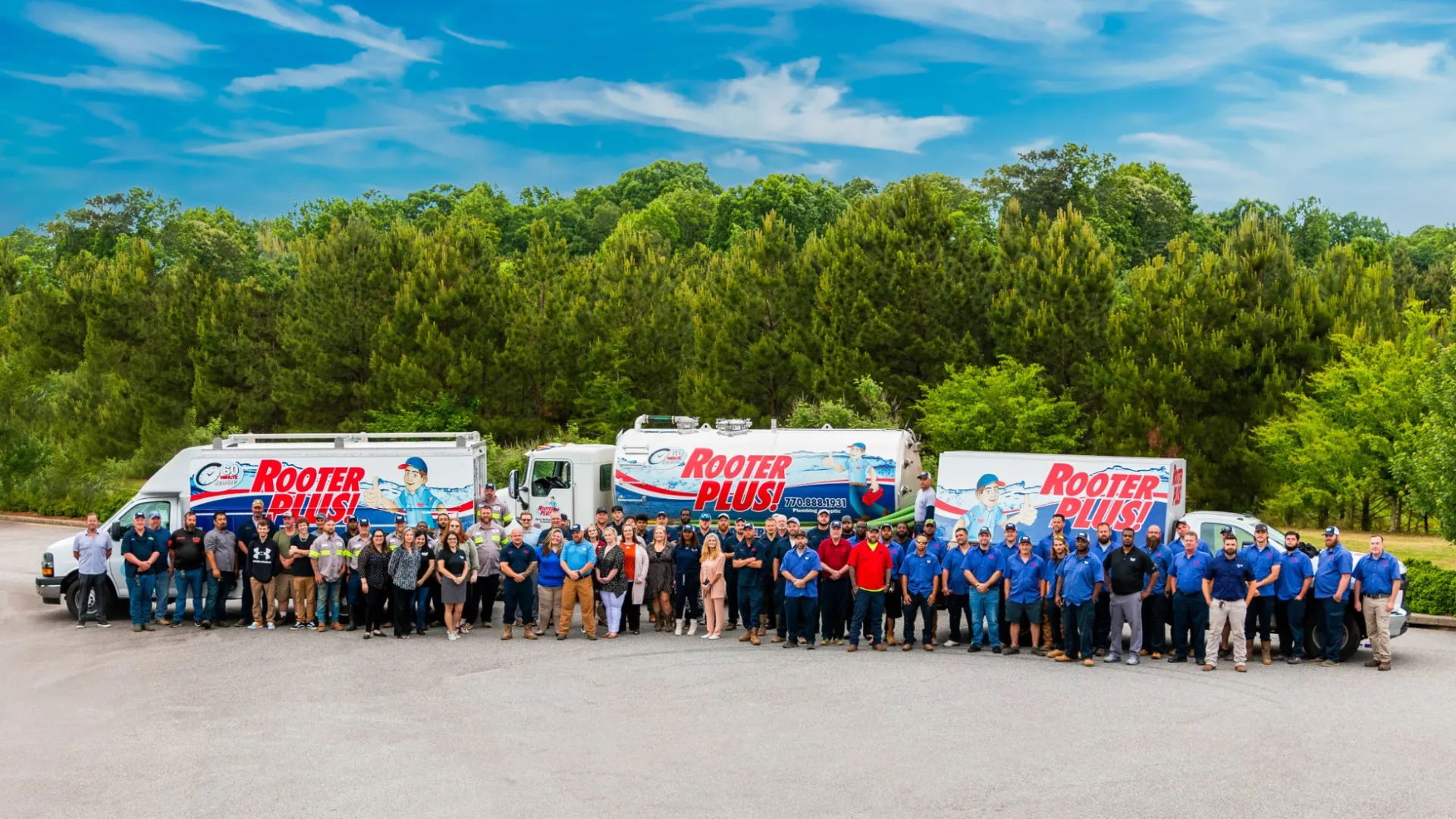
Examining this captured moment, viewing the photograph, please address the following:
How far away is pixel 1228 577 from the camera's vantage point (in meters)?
16.3

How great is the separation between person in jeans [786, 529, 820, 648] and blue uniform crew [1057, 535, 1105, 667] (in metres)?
3.30

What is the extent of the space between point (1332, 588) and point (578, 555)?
9911mm

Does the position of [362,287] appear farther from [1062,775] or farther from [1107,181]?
[1107,181]

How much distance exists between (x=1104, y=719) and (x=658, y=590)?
7.47 meters

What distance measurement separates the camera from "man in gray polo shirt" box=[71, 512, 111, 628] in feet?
63.4

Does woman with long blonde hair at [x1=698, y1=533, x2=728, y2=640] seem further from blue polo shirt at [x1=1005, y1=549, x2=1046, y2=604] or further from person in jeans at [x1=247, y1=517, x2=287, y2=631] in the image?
person in jeans at [x1=247, y1=517, x2=287, y2=631]

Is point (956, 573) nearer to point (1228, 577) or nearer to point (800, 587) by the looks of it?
point (800, 587)

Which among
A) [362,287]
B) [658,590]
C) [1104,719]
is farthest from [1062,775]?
[362,287]

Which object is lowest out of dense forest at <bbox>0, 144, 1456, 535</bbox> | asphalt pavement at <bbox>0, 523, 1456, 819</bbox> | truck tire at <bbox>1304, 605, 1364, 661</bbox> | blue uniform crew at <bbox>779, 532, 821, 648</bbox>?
asphalt pavement at <bbox>0, 523, 1456, 819</bbox>

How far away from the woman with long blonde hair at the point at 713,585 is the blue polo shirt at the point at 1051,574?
4.49 meters

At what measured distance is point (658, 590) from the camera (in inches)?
749

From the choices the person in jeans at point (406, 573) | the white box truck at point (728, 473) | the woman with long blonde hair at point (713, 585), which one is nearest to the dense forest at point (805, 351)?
the white box truck at point (728, 473)

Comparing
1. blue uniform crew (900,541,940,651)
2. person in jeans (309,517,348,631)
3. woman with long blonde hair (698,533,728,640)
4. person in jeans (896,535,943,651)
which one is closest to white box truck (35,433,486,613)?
person in jeans (309,517,348,631)

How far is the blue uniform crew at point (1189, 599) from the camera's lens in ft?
53.6
